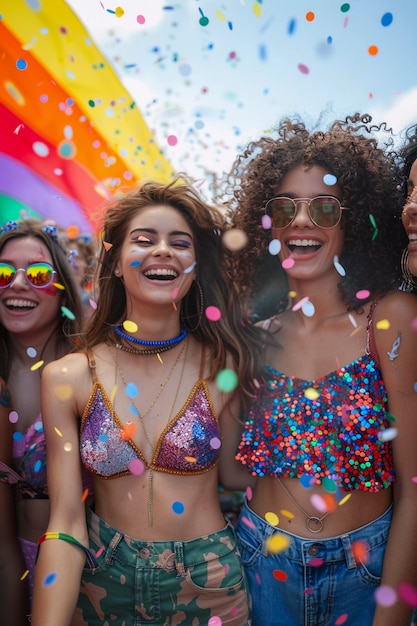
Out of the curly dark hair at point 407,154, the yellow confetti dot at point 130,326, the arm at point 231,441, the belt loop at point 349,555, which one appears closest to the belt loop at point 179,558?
the arm at point 231,441

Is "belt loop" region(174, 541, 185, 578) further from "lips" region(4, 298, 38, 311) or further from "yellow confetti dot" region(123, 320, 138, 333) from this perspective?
"lips" region(4, 298, 38, 311)

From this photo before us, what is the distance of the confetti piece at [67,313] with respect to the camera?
256 centimetres

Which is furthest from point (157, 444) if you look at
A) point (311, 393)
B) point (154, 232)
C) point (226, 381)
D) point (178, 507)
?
point (154, 232)

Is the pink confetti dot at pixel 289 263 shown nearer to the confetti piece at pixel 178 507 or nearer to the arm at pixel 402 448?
the arm at pixel 402 448

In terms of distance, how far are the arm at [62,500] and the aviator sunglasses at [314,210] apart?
3.17 ft

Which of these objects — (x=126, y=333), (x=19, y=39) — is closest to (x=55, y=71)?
(x=19, y=39)

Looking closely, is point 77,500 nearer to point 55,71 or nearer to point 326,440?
point 326,440

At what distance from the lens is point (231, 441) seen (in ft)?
7.04

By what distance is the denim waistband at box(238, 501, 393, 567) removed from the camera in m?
1.88

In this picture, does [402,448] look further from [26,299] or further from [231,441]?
[26,299]

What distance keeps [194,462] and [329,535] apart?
537mm

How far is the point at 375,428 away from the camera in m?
1.90

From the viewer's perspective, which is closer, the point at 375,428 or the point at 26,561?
the point at 375,428

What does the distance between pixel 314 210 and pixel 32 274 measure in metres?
1.36
